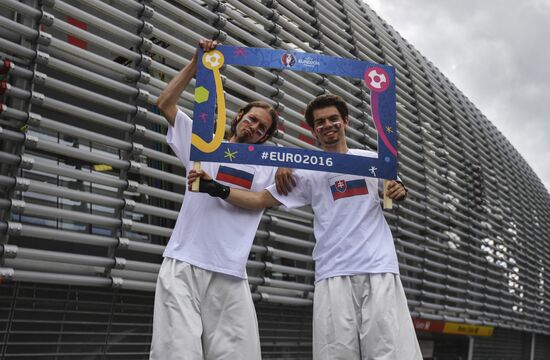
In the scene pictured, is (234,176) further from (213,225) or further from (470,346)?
(470,346)

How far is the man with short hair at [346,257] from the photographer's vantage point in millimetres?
3404

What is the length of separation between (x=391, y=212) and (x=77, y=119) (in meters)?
4.71

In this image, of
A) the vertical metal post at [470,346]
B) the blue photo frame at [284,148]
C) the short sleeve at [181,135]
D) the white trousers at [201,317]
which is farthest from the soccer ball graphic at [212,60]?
the vertical metal post at [470,346]

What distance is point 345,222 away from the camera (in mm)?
3613

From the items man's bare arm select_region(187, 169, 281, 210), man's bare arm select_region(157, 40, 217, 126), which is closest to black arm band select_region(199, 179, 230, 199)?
man's bare arm select_region(187, 169, 281, 210)

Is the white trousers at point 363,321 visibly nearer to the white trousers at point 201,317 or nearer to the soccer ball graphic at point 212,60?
the white trousers at point 201,317

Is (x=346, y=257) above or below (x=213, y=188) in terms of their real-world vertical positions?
below

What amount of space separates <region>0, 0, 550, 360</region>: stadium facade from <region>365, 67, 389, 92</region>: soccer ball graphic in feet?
6.30

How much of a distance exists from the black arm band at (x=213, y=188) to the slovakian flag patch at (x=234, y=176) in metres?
0.26

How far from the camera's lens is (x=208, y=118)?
350cm

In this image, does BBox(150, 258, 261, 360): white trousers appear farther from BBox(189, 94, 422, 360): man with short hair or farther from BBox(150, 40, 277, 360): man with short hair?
BBox(189, 94, 422, 360): man with short hair

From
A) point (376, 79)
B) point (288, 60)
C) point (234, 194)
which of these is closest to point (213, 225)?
point (234, 194)

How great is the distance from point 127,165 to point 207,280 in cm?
171

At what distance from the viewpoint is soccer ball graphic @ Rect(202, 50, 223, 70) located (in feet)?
11.8
